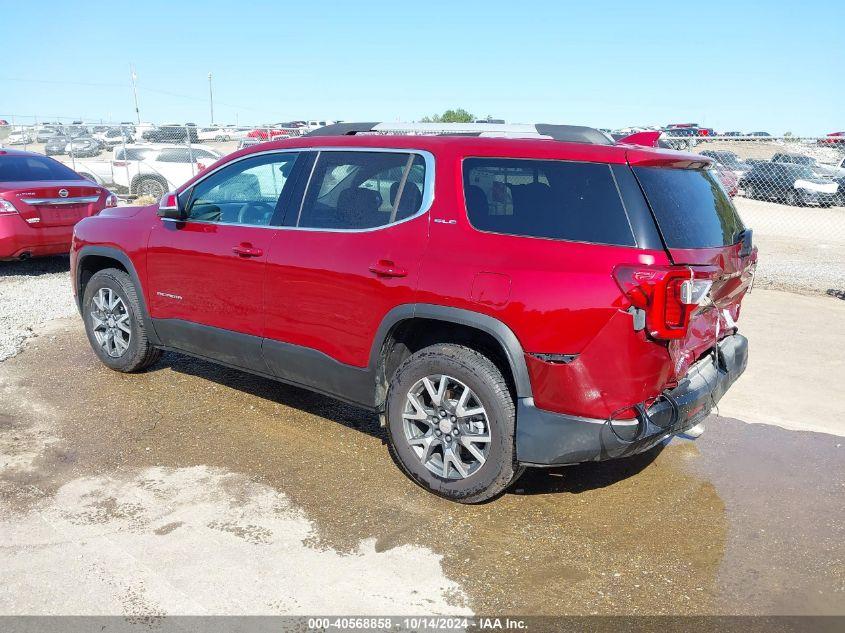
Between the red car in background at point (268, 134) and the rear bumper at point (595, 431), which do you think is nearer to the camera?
the rear bumper at point (595, 431)

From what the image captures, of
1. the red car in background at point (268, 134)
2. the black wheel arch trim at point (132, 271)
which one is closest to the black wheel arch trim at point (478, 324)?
the black wheel arch trim at point (132, 271)

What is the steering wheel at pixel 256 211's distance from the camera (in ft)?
15.2

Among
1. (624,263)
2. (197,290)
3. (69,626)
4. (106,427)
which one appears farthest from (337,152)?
(69,626)

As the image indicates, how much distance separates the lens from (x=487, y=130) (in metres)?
4.12

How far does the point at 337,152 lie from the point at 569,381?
6.54 ft

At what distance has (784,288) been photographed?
9773mm

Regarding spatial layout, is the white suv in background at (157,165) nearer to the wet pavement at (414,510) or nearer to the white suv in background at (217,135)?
the white suv in background at (217,135)

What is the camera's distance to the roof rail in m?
3.82

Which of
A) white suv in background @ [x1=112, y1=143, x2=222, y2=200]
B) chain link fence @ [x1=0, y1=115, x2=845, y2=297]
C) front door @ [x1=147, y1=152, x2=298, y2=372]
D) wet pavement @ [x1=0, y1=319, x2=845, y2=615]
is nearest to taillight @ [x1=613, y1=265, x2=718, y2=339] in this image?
wet pavement @ [x1=0, y1=319, x2=845, y2=615]

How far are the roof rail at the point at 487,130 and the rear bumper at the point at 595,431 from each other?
133 centimetres

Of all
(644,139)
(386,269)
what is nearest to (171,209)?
(386,269)

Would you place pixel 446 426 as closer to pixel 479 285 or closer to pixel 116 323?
pixel 479 285

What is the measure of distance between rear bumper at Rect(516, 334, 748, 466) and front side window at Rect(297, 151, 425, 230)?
4.20ft

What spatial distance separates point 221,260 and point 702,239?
2.86 metres
